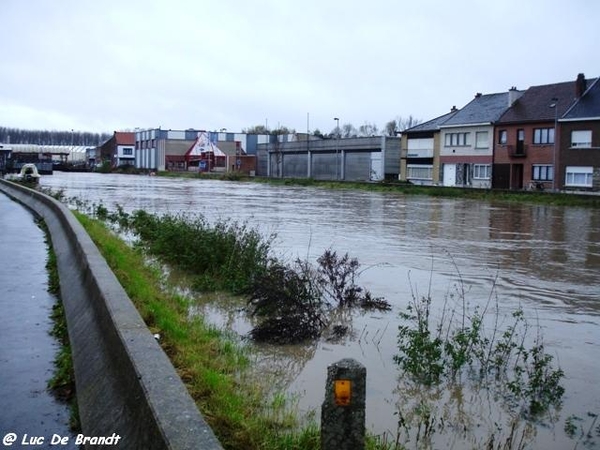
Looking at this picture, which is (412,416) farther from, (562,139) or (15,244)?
(562,139)

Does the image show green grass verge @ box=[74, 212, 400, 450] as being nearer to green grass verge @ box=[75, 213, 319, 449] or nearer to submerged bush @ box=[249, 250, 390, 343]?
green grass verge @ box=[75, 213, 319, 449]

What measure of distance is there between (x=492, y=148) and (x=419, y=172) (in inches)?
418

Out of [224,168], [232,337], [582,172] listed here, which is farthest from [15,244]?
[224,168]

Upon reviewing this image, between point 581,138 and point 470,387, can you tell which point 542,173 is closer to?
point 581,138

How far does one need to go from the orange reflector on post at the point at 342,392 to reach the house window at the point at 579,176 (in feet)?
169

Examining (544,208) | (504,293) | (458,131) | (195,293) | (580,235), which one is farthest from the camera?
(458,131)

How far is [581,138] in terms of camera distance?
168ft

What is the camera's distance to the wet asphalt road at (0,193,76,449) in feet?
16.2

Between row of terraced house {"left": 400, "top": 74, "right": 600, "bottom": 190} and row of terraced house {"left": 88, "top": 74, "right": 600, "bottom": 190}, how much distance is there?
7 cm

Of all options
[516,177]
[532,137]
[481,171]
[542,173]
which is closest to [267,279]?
[542,173]

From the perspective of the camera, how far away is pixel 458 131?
63.2 meters

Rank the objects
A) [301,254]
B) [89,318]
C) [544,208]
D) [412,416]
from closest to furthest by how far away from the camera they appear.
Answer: [412,416]
[89,318]
[301,254]
[544,208]

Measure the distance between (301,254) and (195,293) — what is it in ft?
18.0

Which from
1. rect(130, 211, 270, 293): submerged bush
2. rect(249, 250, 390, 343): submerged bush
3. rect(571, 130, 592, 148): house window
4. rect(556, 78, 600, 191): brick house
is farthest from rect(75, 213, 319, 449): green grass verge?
rect(571, 130, 592, 148): house window
